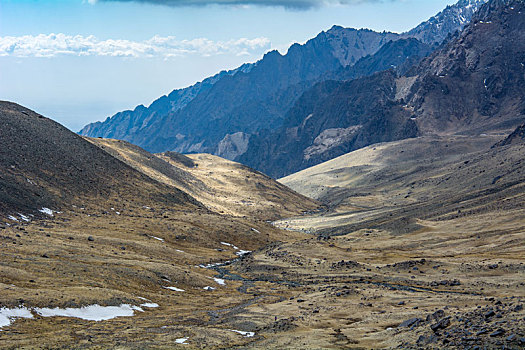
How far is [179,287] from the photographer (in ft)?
338

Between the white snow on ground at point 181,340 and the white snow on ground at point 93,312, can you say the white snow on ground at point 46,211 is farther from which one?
the white snow on ground at point 181,340

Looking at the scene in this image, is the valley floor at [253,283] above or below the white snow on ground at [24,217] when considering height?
below

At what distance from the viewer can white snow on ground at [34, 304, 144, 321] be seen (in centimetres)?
6881

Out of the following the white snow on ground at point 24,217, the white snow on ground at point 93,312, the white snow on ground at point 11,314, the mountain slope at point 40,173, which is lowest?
the white snow on ground at point 93,312

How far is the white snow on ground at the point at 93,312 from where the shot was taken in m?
68.8

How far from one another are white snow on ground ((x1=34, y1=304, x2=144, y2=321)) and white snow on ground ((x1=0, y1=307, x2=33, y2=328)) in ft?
5.50

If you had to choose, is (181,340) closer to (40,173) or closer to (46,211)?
(46,211)

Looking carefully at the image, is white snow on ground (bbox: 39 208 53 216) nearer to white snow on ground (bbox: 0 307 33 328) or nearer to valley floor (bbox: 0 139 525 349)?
valley floor (bbox: 0 139 525 349)

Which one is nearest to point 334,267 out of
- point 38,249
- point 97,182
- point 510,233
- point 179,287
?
point 179,287

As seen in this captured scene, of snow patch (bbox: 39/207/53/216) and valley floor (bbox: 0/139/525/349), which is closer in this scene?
valley floor (bbox: 0/139/525/349)

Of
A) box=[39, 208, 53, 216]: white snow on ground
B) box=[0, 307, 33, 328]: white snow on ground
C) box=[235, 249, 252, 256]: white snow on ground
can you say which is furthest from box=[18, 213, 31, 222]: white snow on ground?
box=[0, 307, 33, 328]: white snow on ground

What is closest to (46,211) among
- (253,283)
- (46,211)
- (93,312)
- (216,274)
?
(46,211)

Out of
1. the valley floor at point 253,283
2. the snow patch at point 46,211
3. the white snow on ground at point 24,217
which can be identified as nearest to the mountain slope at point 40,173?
the snow patch at point 46,211

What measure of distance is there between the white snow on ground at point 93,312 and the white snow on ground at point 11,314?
5.50ft
